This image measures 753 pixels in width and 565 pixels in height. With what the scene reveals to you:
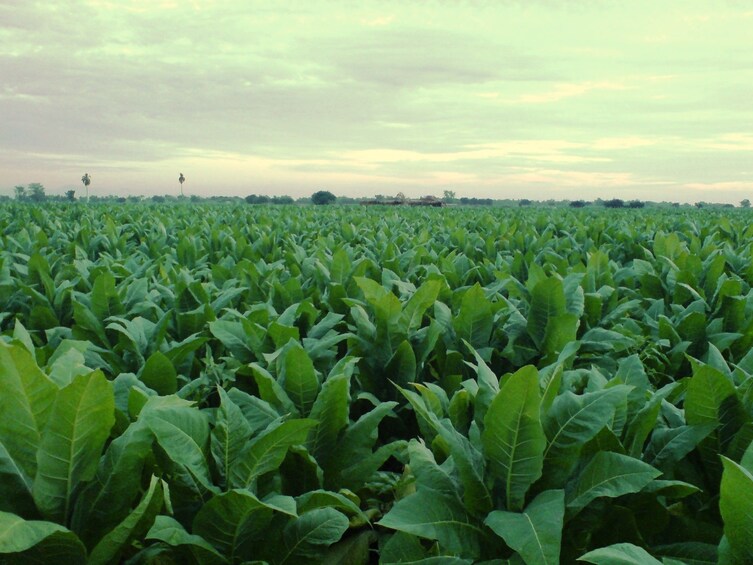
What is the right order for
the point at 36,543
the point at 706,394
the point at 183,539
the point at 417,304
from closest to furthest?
the point at 36,543
the point at 183,539
the point at 706,394
the point at 417,304

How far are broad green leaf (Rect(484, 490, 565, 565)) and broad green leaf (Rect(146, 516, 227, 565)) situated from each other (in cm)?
74

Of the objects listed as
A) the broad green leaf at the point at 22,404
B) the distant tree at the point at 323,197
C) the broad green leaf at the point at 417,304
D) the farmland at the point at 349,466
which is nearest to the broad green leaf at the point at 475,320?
the broad green leaf at the point at 417,304

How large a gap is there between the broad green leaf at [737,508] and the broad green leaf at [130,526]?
52.7 inches

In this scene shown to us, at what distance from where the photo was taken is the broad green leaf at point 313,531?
184 cm

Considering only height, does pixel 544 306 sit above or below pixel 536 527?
above

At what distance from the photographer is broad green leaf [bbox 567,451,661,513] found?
1737 millimetres

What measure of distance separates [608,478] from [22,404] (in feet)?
5.10

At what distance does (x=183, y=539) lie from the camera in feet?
5.55

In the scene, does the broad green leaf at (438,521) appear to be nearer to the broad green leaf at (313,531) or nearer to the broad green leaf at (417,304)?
the broad green leaf at (313,531)

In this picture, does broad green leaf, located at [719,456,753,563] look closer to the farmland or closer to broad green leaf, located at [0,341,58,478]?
the farmland

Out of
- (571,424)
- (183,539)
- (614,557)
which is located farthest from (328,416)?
(614,557)

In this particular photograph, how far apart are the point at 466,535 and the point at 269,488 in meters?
0.59

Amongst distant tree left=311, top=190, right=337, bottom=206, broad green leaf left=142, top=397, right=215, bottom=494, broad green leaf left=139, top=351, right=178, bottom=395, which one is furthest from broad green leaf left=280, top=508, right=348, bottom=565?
distant tree left=311, top=190, right=337, bottom=206

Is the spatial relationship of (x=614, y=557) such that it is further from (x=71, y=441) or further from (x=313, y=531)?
(x=71, y=441)
